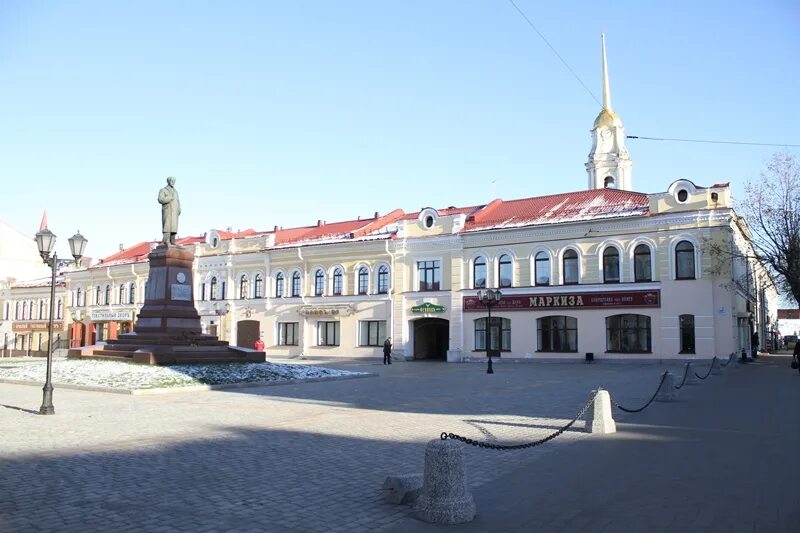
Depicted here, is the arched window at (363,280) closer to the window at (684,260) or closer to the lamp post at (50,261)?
the window at (684,260)

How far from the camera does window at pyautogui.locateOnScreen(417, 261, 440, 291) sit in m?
41.9

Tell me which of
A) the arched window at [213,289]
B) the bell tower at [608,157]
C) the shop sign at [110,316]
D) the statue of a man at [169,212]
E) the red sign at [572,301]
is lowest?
the shop sign at [110,316]

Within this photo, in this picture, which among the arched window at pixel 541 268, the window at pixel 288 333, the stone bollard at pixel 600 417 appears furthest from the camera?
the window at pixel 288 333

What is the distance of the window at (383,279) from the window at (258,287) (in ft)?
34.4

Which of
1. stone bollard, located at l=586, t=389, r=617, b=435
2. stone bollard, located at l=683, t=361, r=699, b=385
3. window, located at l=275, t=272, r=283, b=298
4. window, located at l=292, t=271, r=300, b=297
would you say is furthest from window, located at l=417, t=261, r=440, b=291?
stone bollard, located at l=586, t=389, r=617, b=435

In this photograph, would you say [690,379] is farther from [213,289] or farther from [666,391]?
[213,289]

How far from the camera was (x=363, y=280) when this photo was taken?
4462 centimetres

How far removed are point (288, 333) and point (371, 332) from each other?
720cm

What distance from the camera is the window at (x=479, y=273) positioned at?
40.1 m

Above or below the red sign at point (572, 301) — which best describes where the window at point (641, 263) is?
above

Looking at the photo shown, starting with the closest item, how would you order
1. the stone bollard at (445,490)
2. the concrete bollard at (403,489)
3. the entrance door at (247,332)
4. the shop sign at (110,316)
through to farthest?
the stone bollard at (445,490)
the concrete bollard at (403,489)
the entrance door at (247,332)
the shop sign at (110,316)

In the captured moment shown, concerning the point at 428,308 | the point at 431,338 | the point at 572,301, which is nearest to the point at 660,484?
the point at 572,301

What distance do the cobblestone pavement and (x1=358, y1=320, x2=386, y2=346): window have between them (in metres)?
25.2

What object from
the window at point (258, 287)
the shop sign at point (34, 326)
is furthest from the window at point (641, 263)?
the shop sign at point (34, 326)
